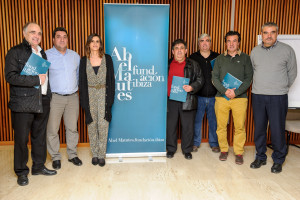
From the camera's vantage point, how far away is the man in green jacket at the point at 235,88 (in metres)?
4.06

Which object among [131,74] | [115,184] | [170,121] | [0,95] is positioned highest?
[131,74]

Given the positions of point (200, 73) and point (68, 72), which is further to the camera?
point (200, 73)

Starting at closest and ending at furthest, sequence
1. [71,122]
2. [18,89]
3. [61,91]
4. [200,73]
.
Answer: [18,89]
[61,91]
[71,122]
[200,73]

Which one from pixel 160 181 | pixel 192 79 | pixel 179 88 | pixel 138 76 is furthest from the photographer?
pixel 192 79

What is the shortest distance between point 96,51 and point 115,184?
1.93 meters

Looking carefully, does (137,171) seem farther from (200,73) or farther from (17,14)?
(17,14)

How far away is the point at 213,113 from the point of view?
4.68 meters

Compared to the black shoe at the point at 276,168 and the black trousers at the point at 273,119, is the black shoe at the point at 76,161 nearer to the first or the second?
the black trousers at the point at 273,119

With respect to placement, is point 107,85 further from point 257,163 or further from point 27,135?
point 257,163

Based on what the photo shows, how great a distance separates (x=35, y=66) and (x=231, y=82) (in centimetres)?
282

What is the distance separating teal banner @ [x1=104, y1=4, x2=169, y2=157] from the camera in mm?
3951

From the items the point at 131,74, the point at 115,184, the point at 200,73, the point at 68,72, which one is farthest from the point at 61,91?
the point at 200,73

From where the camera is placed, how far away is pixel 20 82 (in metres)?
3.19

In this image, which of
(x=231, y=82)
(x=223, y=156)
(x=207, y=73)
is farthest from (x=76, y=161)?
(x=231, y=82)
